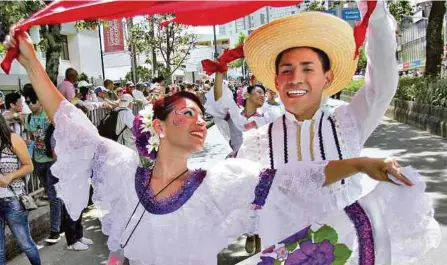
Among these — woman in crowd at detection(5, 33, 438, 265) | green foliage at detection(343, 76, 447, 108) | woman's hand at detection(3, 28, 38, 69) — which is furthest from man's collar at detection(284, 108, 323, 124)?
green foliage at detection(343, 76, 447, 108)

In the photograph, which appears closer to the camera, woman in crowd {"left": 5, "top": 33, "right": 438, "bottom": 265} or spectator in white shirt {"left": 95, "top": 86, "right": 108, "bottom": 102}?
woman in crowd {"left": 5, "top": 33, "right": 438, "bottom": 265}

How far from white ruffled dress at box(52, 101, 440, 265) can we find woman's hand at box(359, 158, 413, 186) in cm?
13

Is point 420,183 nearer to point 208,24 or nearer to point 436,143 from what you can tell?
point 208,24

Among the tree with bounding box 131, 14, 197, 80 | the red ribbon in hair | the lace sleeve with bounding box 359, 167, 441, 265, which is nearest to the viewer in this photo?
the lace sleeve with bounding box 359, 167, 441, 265

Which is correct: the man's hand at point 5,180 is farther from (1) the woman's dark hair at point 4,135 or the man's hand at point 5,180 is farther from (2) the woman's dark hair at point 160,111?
(2) the woman's dark hair at point 160,111

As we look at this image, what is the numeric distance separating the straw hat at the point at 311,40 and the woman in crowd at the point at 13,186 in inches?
90.6

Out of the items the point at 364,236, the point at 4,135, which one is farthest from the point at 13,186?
the point at 364,236

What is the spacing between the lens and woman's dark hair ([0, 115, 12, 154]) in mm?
3889

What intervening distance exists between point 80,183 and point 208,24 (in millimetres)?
853

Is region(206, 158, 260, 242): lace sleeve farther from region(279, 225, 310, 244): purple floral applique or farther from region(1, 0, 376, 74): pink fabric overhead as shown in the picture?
region(1, 0, 376, 74): pink fabric overhead

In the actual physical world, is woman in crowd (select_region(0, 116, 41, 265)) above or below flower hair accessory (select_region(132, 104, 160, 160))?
below

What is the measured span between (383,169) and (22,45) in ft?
4.49

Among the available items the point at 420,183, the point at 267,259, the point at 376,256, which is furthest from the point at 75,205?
the point at 420,183

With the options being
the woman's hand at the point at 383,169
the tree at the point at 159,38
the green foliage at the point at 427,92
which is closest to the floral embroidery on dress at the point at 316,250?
the woman's hand at the point at 383,169
